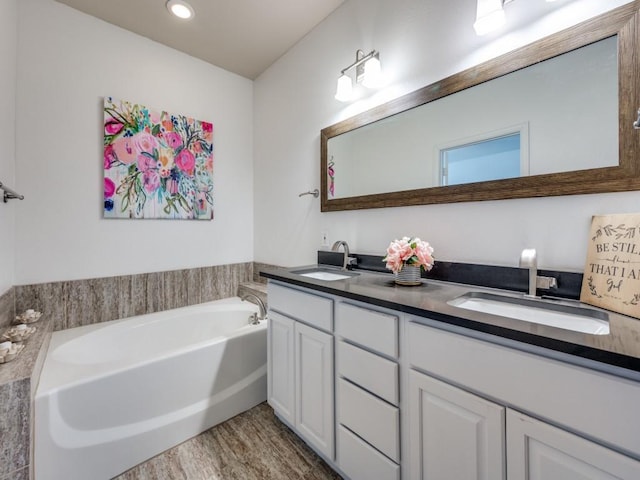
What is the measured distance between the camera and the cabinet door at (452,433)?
781 mm

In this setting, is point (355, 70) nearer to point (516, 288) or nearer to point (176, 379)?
point (516, 288)

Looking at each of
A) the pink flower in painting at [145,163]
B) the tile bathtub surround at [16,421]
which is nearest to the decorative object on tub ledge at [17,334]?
the tile bathtub surround at [16,421]

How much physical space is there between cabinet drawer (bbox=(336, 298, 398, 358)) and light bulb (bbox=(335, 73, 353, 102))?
1.31 m

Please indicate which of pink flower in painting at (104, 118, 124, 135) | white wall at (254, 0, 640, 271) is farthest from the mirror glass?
pink flower in painting at (104, 118, 124, 135)

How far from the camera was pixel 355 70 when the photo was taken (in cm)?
186

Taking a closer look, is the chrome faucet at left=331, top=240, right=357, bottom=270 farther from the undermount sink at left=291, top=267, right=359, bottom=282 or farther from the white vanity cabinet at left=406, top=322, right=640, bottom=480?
the white vanity cabinet at left=406, top=322, right=640, bottom=480

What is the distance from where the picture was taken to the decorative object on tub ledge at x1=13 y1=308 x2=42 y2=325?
1.66 metres

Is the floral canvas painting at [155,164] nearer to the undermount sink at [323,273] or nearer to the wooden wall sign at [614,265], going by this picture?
the undermount sink at [323,273]

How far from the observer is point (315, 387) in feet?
4.48

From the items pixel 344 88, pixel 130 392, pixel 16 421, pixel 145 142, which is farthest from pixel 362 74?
pixel 16 421

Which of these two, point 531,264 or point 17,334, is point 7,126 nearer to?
point 17,334

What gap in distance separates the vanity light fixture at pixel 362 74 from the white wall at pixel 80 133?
4.52 feet

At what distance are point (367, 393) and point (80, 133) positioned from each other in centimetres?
240

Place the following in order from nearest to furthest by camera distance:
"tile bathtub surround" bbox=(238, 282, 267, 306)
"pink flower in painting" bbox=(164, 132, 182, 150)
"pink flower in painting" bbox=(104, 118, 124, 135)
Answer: "pink flower in painting" bbox=(104, 118, 124, 135)
"pink flower in painting" bbox=(164, 132, 182, 150)
"tile bathtub surround" bbox=(238, 282, 267, 306)
